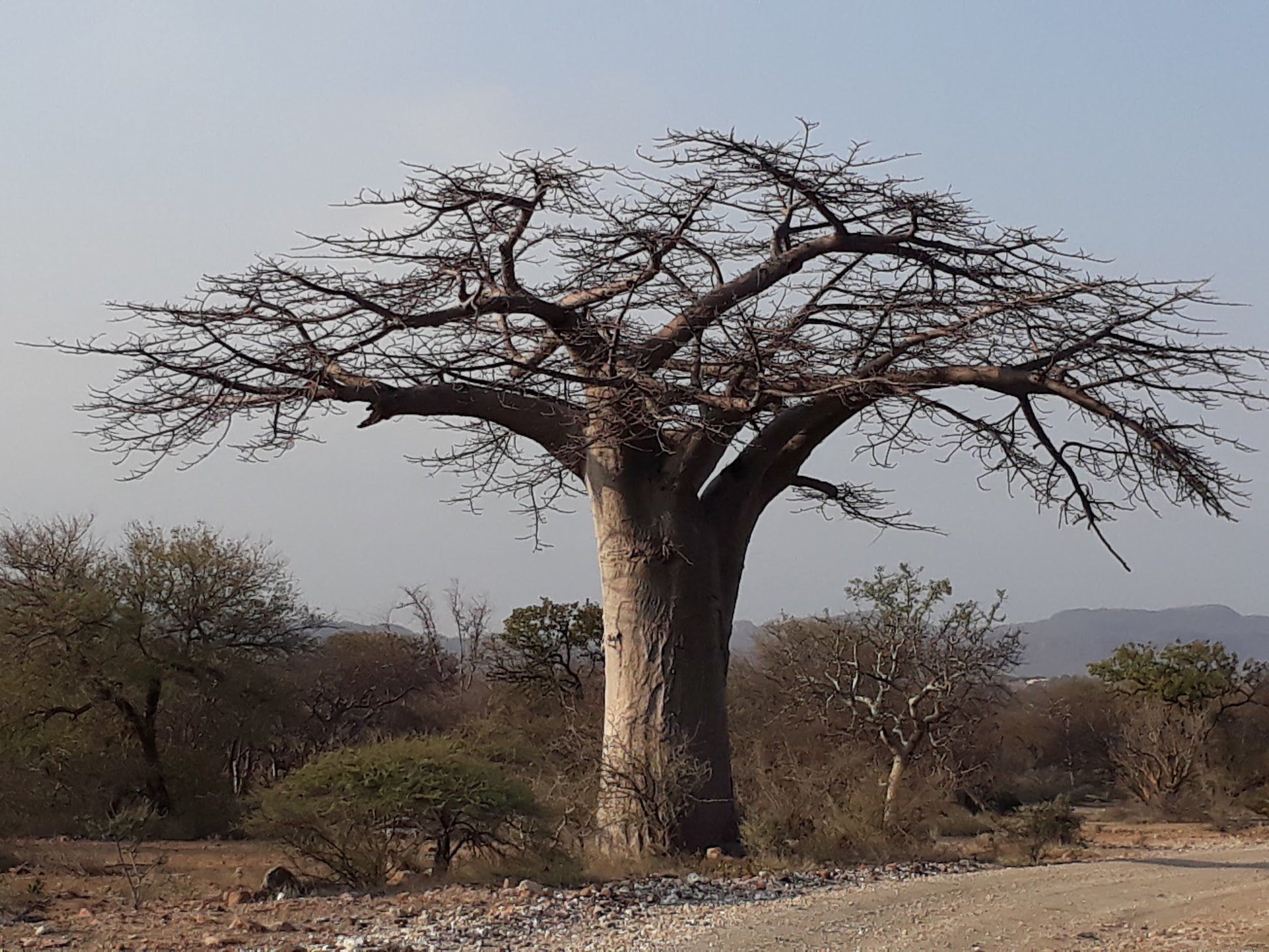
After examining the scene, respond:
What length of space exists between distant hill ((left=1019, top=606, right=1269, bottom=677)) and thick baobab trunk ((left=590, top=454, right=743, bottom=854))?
10926 centimetres

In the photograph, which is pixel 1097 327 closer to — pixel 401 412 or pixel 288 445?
pixel 401 412

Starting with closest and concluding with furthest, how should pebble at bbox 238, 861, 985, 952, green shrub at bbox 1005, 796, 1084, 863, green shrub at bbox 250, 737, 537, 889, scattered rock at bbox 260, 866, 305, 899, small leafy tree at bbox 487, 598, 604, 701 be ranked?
1. pebble at bbox 238, 861, 985, 952
2. scattered rock at bbox 260, 866, 305, 899
3. green shrub at bbox 250, 737, 537, 889
4. green shrub at bbox 1005, 796, 1084, 863
5. small leafy tree at bbox 487, 598, 604, 701

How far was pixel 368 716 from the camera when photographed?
803 inches

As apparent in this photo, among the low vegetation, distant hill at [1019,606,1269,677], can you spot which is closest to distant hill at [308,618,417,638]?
the low vegetation

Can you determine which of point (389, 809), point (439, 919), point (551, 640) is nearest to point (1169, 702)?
point (551, 640)

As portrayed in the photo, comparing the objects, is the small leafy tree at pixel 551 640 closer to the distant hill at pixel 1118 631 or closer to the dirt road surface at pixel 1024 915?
the dirt road surface at pixel 1024 915

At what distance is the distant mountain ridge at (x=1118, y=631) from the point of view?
419ft

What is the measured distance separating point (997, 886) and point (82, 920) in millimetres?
4487

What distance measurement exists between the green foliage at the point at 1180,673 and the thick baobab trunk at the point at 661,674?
13850 mm

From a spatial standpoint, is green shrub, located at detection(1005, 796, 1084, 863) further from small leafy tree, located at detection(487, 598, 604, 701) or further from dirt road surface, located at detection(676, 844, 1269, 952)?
small leafy tree, located at detection(487, 598, 604, 701)

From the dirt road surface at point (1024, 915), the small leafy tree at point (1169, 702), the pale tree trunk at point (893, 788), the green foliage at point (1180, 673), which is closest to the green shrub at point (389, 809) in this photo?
the dirt road surface at point (1024, 915)

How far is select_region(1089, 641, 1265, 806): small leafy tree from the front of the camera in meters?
17.7

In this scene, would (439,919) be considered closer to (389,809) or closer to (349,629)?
(389,809)

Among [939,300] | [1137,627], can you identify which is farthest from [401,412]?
[1137,627]
